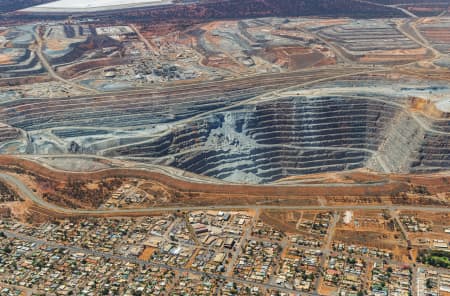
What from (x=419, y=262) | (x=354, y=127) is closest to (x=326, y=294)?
(x=419, y=262)

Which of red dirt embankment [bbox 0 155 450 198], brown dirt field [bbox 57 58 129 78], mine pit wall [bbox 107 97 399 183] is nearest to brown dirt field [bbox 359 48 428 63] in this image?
mine pit wall [bbox 107 97 399 183]

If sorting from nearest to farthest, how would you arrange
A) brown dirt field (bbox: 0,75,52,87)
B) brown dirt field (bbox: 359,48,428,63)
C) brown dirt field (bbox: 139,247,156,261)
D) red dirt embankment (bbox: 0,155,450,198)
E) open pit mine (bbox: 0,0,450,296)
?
open pit mine (bbox: 0,0,450,296)
brown dirt field (bbox: 139,247,156,261)
red dirt embankment (bbox: 0,155,450,198)
brown dirt field (bbox: 0,75,52,87)
brown dirt field (bbox: 359,48,428,63)

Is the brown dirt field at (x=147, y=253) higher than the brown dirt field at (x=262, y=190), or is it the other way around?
the brown dirt field at (x=262, y=190)

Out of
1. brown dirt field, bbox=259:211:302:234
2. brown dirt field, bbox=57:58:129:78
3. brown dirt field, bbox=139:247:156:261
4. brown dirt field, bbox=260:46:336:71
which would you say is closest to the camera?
brown dirt field, bbox=139:247:156:261

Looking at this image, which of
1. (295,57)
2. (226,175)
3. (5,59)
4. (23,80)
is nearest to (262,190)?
(226,175)

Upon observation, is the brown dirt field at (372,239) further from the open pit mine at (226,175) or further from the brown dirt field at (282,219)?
the brown dirt field at (282,219)

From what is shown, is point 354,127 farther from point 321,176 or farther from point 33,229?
point 33,229

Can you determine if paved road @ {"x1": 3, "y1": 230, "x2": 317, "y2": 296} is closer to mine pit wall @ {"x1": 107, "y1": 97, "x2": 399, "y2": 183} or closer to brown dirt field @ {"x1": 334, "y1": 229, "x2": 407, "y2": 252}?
brown dirt field @ {"x1": 334, "y1": 229, "x2": 407, "y2": 252}

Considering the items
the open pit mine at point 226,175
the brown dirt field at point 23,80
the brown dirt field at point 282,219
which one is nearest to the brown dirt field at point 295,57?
the open pit mine at point 226,175

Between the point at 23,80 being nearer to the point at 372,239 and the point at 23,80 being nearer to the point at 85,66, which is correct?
the point at 85,66

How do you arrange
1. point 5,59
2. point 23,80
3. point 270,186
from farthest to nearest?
point 5,59 → point 23,80 → point 270,186

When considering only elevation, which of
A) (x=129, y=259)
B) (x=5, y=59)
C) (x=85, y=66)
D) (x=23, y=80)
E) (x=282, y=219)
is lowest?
(x=129, y=259)
